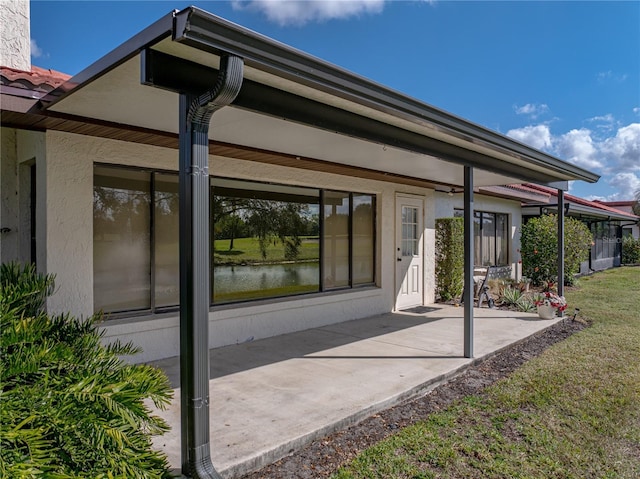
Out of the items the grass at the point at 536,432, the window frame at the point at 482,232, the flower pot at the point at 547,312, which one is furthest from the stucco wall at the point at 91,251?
the window frame at the point at 482,232

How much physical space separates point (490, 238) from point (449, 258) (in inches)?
154

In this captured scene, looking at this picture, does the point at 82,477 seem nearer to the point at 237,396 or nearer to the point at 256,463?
the point at 256,463

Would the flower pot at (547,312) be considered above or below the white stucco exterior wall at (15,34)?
below

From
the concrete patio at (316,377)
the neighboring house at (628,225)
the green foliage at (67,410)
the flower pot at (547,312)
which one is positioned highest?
the neighboring house at (628,225)

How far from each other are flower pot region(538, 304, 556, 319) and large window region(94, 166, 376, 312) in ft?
11.1

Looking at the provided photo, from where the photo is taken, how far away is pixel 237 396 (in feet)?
14.3

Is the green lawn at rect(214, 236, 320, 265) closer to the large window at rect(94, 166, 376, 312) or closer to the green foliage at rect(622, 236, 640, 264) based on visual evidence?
the large window at rect(94, 166, 376, 312)

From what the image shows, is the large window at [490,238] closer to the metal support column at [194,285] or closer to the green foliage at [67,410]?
the metal support column at [194,285]

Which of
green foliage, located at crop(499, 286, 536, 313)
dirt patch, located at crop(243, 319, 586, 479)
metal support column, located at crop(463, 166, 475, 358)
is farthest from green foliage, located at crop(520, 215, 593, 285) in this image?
metal support column, located at crop(463, 166, 475, 358)

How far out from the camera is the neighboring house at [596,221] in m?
Answer: 15.6

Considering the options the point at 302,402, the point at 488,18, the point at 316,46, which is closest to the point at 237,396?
the point at 302,402

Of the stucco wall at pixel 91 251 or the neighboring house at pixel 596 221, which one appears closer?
the stucco wall at pixel 91 251

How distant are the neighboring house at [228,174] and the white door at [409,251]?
5.1 inches

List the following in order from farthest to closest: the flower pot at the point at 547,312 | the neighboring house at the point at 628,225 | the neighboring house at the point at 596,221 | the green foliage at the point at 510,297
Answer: the neighboring house at the point at 628,225 → the neighboring house at the point at 596,221 → the green foliage at the point at 510,297 → the flower pot at the point at 547,312
